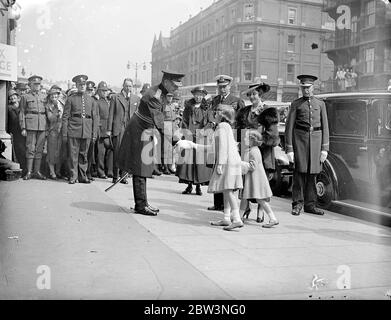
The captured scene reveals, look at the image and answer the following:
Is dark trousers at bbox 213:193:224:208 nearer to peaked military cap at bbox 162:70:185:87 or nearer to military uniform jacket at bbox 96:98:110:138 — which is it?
peaked military cap at bbox 162:70:185:87

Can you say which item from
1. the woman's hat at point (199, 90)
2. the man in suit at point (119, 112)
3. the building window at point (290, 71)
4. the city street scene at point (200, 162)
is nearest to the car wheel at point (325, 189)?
the city street scene at point (200, 162)

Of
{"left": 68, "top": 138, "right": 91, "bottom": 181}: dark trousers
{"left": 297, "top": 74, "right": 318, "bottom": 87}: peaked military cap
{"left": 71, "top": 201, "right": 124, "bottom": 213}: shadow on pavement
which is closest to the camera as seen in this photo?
{"left": 71, "top": 201, "right": 124, "bottom": 213}: shadow on pavement

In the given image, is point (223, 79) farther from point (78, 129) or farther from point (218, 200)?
point (78, 129)

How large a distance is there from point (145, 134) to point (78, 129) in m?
3.31

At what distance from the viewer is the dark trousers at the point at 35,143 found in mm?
9523

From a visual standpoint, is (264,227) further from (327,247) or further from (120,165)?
(120,165)

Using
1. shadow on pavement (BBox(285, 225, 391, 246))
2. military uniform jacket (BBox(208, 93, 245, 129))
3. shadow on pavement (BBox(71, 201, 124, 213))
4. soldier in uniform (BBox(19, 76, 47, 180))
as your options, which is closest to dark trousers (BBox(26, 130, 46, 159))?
soldier in uniform (BBox(19, 76, 47, 180))

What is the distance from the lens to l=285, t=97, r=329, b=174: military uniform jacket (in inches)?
282

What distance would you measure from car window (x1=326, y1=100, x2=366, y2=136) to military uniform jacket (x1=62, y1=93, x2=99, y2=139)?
4.69 m

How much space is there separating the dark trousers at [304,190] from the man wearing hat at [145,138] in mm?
2185

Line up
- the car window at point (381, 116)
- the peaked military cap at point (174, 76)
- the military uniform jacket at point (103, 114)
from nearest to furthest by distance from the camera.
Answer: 1. the peaked military cap at point (174, 76)
2. the car window at point (381, 116)
3. the military uniform jacket at point (103, 114)

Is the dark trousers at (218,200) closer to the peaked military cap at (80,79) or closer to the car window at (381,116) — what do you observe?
the car window at (381,116)

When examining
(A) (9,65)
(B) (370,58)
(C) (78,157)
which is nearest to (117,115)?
(C) (78,157)

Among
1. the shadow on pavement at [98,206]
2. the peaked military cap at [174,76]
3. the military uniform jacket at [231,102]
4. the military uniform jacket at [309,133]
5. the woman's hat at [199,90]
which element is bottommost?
the shadow on pavement at [98,206]
